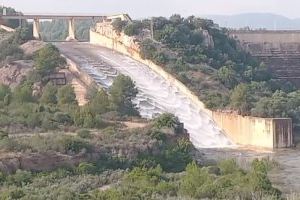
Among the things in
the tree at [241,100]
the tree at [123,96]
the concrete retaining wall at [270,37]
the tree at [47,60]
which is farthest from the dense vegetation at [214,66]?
the tree at [47,60]

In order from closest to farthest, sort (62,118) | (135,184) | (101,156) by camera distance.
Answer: (135,184)
(101,156)
(62,118)

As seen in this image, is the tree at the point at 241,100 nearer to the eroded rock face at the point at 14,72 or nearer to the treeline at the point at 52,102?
the treeline at the point at 52,102

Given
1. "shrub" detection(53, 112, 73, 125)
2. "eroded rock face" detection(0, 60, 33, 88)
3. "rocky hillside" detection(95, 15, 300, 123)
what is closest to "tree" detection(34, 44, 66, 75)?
"eroded rock face" detection(0, 60, 33, 88)

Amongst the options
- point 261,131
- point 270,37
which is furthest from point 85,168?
point 270,37

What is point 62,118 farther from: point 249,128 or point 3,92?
point 249,128

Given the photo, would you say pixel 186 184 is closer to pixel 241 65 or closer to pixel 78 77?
pixel 78 77

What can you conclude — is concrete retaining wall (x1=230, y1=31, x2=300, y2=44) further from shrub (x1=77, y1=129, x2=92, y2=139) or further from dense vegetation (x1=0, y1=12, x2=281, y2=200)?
shrub (x1=77, y1=129, x2=92, y2=139)
